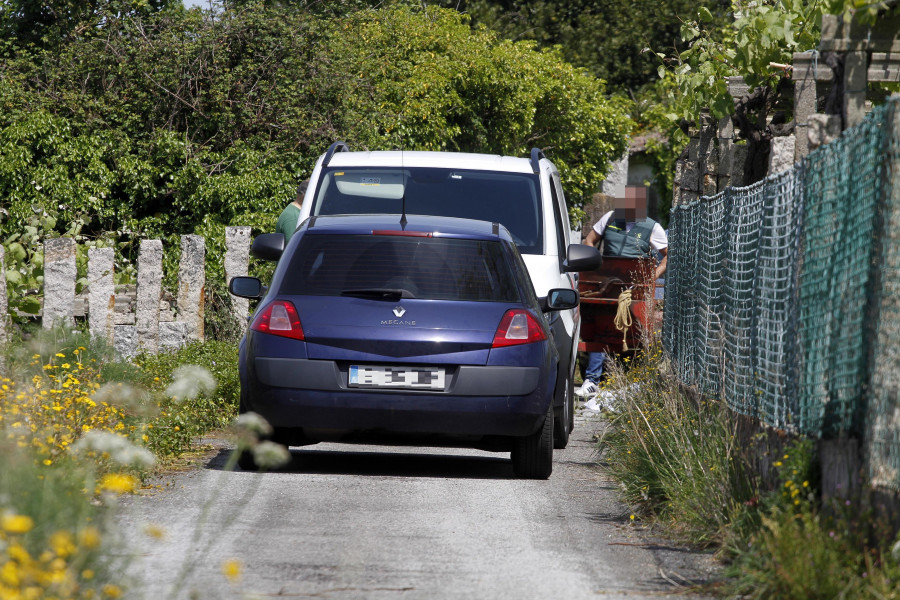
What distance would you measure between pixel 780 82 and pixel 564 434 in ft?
10.5

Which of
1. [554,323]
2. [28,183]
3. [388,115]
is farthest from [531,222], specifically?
[388,115]

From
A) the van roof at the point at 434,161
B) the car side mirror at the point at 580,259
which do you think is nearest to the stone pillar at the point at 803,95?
the car side mirror at the point at 580,259

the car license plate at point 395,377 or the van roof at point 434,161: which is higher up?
the van roof at point 434,161

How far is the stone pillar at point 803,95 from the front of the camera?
23.7ft

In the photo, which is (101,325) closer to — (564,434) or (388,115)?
(564,434)

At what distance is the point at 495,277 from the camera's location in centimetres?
823

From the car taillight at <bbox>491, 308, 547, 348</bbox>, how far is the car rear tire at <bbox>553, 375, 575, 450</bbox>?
1.42 m

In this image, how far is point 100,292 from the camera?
11.2 meters

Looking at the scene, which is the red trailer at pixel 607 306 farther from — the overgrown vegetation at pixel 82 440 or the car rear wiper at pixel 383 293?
the car rear wiper at pixel 383 293

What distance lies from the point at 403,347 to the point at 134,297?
18.3ft

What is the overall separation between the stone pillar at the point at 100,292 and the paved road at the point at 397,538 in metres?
2.92

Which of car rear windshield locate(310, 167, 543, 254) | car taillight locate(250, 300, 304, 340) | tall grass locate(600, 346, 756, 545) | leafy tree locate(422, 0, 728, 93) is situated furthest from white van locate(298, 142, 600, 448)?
leafy tree locate(422, 0, 728, 93)

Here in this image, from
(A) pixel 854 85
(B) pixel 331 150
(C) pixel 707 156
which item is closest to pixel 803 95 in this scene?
(A) pixel 854 85

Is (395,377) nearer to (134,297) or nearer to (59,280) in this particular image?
(59,280)
